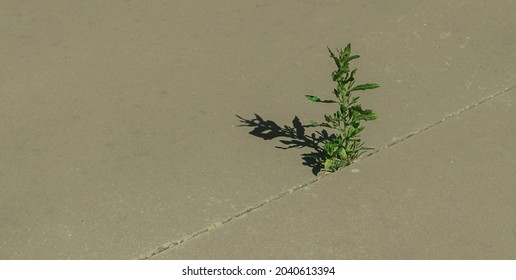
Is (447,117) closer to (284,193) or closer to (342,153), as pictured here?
(342,153)

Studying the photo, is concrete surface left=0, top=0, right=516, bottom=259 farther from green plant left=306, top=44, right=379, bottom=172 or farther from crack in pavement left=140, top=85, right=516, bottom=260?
green plant left=306, top=44, right=379, bottom=172

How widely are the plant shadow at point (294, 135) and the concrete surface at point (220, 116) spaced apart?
0.02 meters

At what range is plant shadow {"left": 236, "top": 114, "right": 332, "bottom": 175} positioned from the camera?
4602mm

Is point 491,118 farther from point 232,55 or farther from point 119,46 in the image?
point 119,46

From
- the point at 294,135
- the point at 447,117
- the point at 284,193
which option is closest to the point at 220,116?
the point at 294,135

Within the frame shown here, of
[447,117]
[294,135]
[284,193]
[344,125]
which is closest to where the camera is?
[284,193]

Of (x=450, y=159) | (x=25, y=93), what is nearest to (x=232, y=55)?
(x=25, y=93)

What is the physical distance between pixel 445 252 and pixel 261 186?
1.11 meters

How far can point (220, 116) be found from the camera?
195 inches

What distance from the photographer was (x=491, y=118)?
488cm

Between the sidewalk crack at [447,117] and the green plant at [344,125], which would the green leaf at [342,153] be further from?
the sidewalk crack at [447,117]

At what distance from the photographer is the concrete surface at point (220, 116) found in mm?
Result: 4121

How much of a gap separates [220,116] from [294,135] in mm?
526

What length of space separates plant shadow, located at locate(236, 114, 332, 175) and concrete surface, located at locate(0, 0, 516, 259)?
0.05 ft
